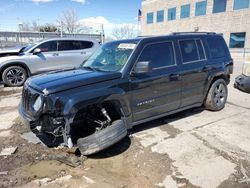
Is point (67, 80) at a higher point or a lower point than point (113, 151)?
higher

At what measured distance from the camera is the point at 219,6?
29.9 metres

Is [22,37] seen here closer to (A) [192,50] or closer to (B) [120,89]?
(A) [192,50]

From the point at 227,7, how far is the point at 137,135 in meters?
28.6

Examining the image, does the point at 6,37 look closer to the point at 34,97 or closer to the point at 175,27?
the point at 34,97

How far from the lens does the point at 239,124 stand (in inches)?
213

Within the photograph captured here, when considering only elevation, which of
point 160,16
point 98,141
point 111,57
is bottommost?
point 98,141

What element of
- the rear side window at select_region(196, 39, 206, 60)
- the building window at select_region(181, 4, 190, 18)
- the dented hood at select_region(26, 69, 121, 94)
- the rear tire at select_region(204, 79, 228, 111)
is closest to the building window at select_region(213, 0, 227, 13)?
the building window at select_region(181, 4, 190, 18)

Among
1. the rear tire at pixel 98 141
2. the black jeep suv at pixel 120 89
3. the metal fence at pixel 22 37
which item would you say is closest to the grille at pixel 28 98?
the black jeep suv at pixel 120 89

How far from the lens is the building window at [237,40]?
2725 cm

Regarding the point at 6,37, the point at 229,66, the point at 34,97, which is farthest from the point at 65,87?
the point at 6,37

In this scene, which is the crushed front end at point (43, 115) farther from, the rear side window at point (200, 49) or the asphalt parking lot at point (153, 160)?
the rear side window at point (200, 49)

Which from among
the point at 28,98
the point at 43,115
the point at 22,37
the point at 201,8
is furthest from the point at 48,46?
the point at 201,8

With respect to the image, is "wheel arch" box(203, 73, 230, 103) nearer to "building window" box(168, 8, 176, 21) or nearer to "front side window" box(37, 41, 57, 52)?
"front side window" box(37, 41, 57, 52)

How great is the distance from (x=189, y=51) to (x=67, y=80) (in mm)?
2740
